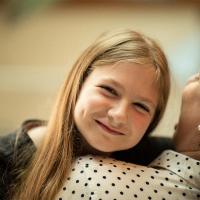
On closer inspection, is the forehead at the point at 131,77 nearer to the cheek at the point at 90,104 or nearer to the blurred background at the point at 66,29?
the cheek at the point at 90,104

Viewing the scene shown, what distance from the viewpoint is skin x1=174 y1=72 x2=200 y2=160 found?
3.06 ft

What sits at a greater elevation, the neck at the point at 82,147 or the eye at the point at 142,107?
the eye at the point at 142,107

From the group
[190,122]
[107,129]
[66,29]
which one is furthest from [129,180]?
[66,29]

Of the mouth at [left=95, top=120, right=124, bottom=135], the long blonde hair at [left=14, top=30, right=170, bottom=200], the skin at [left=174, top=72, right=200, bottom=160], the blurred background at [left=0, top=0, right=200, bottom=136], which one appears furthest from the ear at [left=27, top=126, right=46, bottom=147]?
the blurred background at [left=0, top=0, right=200, bottom=136]

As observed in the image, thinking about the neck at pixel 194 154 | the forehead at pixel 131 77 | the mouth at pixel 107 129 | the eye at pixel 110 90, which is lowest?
the neck at pixel 194 154

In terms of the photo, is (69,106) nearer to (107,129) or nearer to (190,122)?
(107,129)

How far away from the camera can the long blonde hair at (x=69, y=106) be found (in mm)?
816

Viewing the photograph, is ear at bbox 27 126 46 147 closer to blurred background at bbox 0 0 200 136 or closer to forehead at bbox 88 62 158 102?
forehead at bbox 88 62 158 102

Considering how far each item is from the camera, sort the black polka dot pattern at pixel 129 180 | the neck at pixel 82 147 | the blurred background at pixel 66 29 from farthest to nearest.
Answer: the blurred background at pixel 66 29 < the neck at pixel 82 147 < the black polka dot pattern at pixel 129 180

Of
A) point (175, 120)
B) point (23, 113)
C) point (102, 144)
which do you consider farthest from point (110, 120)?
point (23, 113)

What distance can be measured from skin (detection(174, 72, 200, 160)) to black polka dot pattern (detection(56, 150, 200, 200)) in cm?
6

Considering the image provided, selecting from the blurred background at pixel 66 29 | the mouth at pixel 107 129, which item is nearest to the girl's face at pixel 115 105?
the mouth at pixel 107 129

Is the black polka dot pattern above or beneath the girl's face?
beneath

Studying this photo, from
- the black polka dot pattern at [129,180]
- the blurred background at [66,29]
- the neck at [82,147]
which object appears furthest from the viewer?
the blurred background at [66,29]
